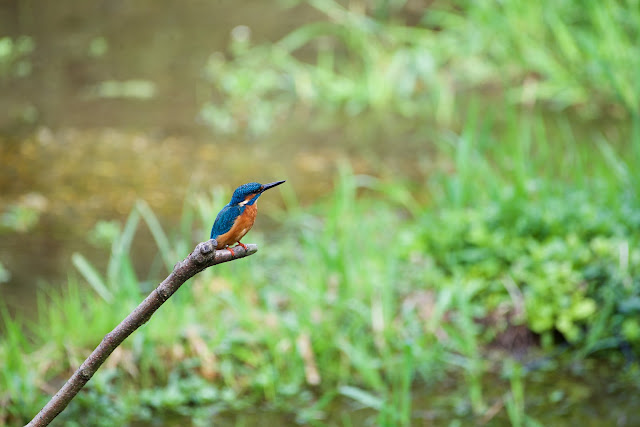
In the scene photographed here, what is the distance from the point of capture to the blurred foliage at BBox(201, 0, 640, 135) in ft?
15.1

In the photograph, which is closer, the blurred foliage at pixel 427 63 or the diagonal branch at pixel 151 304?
the diagonal branch at pixel 151 304

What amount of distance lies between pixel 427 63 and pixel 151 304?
4421 millimetres

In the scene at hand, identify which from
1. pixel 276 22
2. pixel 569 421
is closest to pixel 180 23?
pixel 276 22

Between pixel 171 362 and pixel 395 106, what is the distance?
285 cm

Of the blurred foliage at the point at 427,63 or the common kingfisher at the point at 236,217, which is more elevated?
the common kingfisher at the point at 236,217

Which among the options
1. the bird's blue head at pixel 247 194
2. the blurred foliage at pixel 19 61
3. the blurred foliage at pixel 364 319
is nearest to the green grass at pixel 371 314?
the blurred foliage at pixel 364 319

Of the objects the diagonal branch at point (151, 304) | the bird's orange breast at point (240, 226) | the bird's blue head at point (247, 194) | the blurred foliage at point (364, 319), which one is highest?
the bird's blue head at point (247, 194)

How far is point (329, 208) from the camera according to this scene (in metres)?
3.41

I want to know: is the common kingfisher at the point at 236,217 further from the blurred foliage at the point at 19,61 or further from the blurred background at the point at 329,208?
the blurred foliage at the point at 19,61

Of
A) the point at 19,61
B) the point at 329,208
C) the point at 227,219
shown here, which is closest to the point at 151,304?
the point at 227,219

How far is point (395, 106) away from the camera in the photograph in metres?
4.90

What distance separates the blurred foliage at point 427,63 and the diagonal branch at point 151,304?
12.3 ft

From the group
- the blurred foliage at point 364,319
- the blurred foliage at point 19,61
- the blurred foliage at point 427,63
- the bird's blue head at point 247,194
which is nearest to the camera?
the bird's blue head at point 247,194

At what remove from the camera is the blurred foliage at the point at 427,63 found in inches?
182
